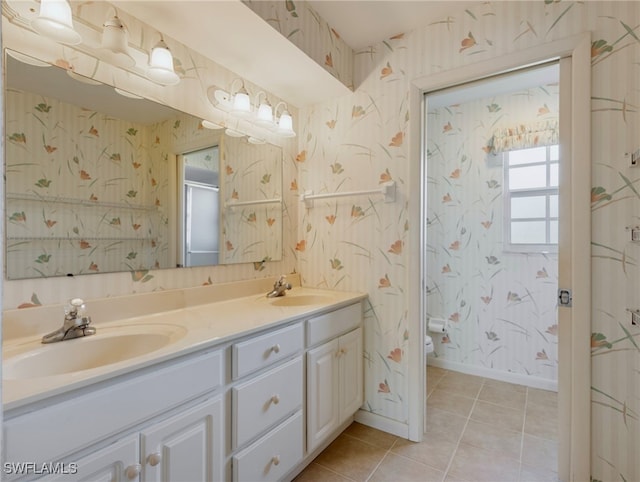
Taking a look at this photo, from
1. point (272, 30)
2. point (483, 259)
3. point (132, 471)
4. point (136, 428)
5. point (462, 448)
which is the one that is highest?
point (272, 30)

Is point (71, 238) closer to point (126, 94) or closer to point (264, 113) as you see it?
point (126, 94)

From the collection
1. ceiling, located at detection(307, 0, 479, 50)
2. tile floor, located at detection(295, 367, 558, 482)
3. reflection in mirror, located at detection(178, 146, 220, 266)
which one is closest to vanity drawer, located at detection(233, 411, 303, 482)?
tile floor, located at detection(295, 367, 558, 482)

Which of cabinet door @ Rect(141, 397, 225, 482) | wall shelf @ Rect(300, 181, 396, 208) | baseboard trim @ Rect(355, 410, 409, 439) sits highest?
wall shelf @ Rect(300, 181, 396, 208)

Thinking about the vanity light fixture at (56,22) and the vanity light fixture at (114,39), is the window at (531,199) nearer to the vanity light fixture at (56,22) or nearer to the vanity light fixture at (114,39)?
the vanity light fixture at (114,39)

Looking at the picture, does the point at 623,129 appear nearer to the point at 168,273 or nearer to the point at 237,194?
the point at 237,194

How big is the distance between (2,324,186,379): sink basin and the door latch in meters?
1.66

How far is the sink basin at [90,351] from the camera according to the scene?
3.36 feet

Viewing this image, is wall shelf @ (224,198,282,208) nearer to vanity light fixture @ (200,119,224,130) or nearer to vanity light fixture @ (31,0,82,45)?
vanity light fixture @ (200,119,224,130)

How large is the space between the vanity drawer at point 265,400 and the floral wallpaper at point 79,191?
2.39ft

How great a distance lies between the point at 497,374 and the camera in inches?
107

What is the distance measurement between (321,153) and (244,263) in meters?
0.90

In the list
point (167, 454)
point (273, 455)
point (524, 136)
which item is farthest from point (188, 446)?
point (524, 136)

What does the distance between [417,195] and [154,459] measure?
1.65 m

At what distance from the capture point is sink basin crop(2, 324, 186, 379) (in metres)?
1.02
